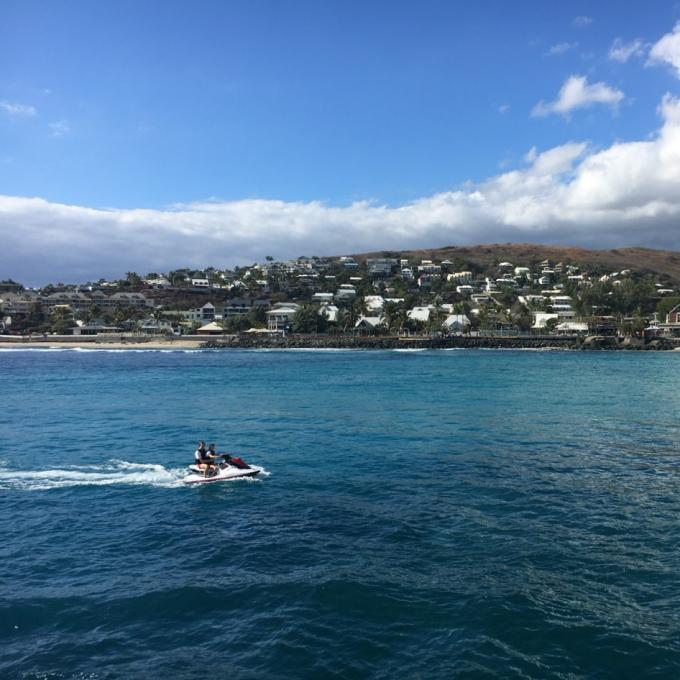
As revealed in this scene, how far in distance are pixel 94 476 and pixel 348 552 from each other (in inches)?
420

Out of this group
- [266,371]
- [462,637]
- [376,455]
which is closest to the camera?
[462,637]

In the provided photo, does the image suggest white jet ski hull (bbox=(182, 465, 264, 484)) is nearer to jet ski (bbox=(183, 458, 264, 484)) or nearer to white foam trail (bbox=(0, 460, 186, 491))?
jet ski (bbox=(183, 458, 264, 484))

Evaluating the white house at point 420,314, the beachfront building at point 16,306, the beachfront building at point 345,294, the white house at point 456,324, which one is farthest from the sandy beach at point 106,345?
the beachfront building at point 345,294

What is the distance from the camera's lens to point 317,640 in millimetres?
9875

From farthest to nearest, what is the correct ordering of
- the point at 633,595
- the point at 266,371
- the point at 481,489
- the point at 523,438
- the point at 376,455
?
the point at 266,371 → the point at 523,438 → the point at 376,455 → the point at 481,489 → the point at 633,595

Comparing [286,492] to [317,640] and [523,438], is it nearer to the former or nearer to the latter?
[317,640]

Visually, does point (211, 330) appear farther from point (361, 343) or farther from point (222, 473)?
point (222, 473)

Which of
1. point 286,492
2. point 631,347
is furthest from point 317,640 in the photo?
point 631,347

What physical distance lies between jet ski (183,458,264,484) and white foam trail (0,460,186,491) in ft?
1.61

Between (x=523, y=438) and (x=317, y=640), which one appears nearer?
(x=317, y=640)

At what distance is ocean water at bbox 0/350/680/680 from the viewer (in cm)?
951

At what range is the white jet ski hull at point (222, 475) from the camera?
1905 centimetres

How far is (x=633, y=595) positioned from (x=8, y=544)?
13.5 meters

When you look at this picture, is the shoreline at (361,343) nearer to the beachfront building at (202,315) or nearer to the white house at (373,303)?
the beachfront building at (202,315)
